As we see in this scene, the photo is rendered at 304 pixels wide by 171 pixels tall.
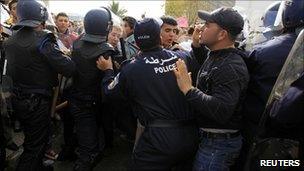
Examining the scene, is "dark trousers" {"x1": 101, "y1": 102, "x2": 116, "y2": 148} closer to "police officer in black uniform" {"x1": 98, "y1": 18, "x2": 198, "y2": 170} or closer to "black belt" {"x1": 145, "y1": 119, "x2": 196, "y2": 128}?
"police officer in black uniform" {"x1": 98, "y1": 18, "x2": 198, "y2": 170}

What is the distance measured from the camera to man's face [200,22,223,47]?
10.4 ft

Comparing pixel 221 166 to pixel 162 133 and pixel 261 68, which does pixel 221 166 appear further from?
pixel 261 68

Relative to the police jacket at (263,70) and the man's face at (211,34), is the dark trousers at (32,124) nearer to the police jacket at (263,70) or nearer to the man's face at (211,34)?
the man's face at (211,34)

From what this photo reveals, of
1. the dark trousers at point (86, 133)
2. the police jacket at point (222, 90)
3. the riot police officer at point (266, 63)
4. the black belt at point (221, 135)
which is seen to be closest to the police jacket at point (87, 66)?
the dark trousers at point (86, 133)

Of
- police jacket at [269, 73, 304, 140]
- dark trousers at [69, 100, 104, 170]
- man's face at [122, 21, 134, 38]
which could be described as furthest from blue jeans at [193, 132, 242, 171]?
man's face at [122, 21, 134, 38]

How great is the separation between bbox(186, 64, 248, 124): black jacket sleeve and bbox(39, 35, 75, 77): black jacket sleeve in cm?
166

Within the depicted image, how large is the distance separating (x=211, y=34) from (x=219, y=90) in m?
0.54

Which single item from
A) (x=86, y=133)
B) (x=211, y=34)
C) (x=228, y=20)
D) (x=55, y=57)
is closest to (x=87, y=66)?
(x=55, y=57)

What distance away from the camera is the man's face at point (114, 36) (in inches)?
201

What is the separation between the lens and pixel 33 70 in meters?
4.16

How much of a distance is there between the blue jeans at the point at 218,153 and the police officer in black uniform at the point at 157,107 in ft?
0.59

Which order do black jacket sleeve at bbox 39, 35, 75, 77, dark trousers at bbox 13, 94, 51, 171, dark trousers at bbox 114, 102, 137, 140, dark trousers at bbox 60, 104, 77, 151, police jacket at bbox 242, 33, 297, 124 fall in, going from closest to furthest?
police jacket at bbox 242, 33, 297, 124
black jacket sleeve at bbox 39, 35, 75, 77
dark trousers at bbox 13, 94, 51, 171
dark trousers at bbox 114, 102, 137, 140
dark trousers at bbox 60, 104, 77, 151

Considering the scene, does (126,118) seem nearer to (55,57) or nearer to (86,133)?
(86,133)

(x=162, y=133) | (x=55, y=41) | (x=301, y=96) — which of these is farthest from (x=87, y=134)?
(x=301, y=96)
